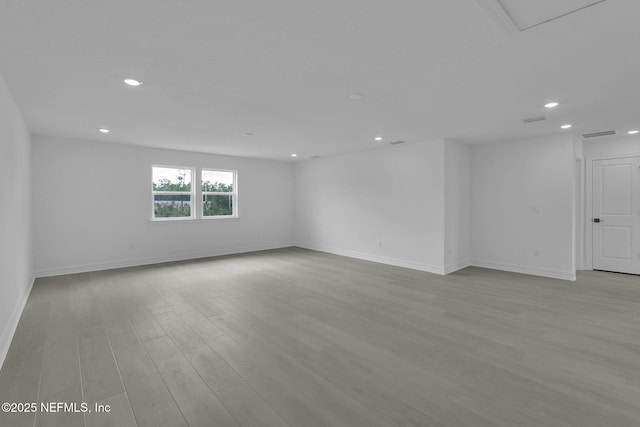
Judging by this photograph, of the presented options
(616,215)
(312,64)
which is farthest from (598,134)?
(312,64)

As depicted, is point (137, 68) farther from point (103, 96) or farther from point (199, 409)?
point (199, 409)

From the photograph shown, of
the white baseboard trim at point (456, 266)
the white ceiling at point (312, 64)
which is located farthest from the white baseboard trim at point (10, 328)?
the white baseboard trim at point (456, 266)

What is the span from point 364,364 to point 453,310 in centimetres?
169

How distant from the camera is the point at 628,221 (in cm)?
522

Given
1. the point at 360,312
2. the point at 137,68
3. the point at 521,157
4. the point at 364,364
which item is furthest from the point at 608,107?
Result: the point at 137,68

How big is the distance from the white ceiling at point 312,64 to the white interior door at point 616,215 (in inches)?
51.9

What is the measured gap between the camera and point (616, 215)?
534 cm

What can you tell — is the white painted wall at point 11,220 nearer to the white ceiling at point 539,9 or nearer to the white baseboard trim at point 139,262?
the white baseboard trim at point 139,262

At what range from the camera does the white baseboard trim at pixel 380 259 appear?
17.7ft

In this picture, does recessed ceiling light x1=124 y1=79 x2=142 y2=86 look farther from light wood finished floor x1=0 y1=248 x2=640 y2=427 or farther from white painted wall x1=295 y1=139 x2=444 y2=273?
white painted wall x1=295 y1=139 x2=444 y2=273

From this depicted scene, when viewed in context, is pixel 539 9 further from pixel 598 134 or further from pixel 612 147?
pixel 612 147

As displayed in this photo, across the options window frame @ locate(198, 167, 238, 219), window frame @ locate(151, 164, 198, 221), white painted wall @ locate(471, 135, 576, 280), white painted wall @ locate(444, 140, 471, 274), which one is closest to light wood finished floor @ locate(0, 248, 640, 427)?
white painted wall @ locate(471, 135, 576, 280)

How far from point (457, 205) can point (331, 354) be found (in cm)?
418

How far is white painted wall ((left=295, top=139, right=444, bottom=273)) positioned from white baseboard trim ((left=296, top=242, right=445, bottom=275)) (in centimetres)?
2
